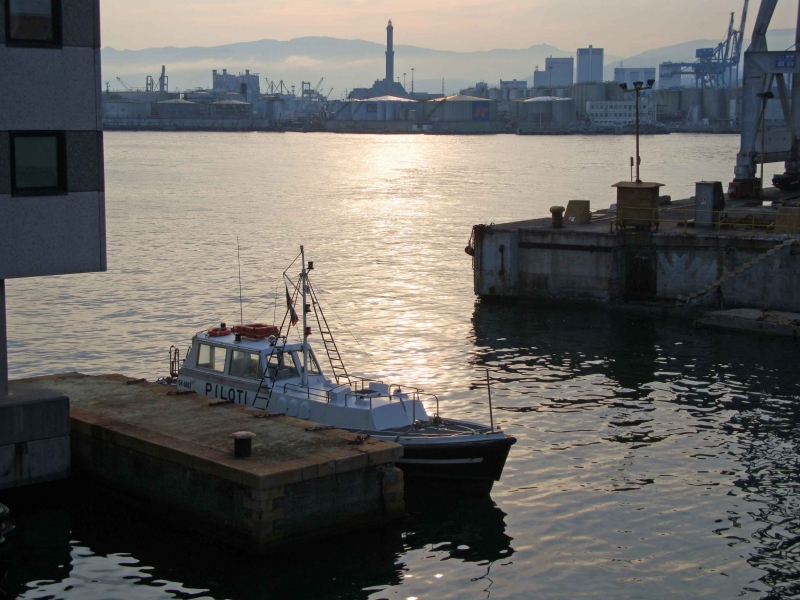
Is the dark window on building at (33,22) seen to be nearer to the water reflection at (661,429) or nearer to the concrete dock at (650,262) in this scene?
the water reflection at (661,429)

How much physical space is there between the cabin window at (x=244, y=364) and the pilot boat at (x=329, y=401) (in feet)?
0.09

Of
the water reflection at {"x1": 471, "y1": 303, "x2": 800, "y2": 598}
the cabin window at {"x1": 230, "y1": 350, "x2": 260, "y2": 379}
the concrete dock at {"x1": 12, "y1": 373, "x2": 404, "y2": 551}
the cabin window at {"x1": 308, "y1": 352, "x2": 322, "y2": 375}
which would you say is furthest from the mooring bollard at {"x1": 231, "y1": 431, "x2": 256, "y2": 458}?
the water reflection at {"x1": 471, "y1": 303, "x2": 800, "y2": 598}

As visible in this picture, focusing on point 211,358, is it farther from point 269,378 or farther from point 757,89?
point 757,89

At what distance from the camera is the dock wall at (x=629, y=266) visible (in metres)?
45.0

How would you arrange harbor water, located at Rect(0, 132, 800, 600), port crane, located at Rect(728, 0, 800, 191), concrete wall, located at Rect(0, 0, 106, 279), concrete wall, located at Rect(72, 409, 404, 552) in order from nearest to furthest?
concrete wall, located at Rect(72, 409, 404, 552) → harbor water, located at Rect(0, 132, 800, 600) → concrete wall, located at Rect(0, 0, 106, 279) → port crane, located at Rect(728, 0, 800, 191)

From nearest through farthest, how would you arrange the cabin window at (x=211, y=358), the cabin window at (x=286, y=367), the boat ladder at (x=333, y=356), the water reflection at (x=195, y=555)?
the water reflection at (x=195, y=555) < the cabin window at (x=286, y=367) < the boat ladder at (x=333, y=356) < the cabin window at (x=211, y=358)

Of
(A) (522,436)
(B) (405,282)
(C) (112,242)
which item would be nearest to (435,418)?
(A) (522,436)

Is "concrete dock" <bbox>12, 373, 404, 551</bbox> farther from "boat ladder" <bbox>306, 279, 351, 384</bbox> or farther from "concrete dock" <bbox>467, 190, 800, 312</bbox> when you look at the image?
"concrete dock" <bbox>467, 190, 800, 312</bbox>

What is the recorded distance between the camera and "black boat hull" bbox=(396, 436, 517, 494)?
2411 centimetres

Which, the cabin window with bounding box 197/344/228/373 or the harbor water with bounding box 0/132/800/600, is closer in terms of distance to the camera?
the harbor water with bounding box 0/132/800/600

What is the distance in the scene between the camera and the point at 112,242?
256 feet

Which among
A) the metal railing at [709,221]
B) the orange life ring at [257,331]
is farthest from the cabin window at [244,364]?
the metal railing at [709,221]

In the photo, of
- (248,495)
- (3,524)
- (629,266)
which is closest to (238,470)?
(248,495)

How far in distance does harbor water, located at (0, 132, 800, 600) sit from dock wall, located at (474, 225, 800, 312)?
Result: 1.53m
